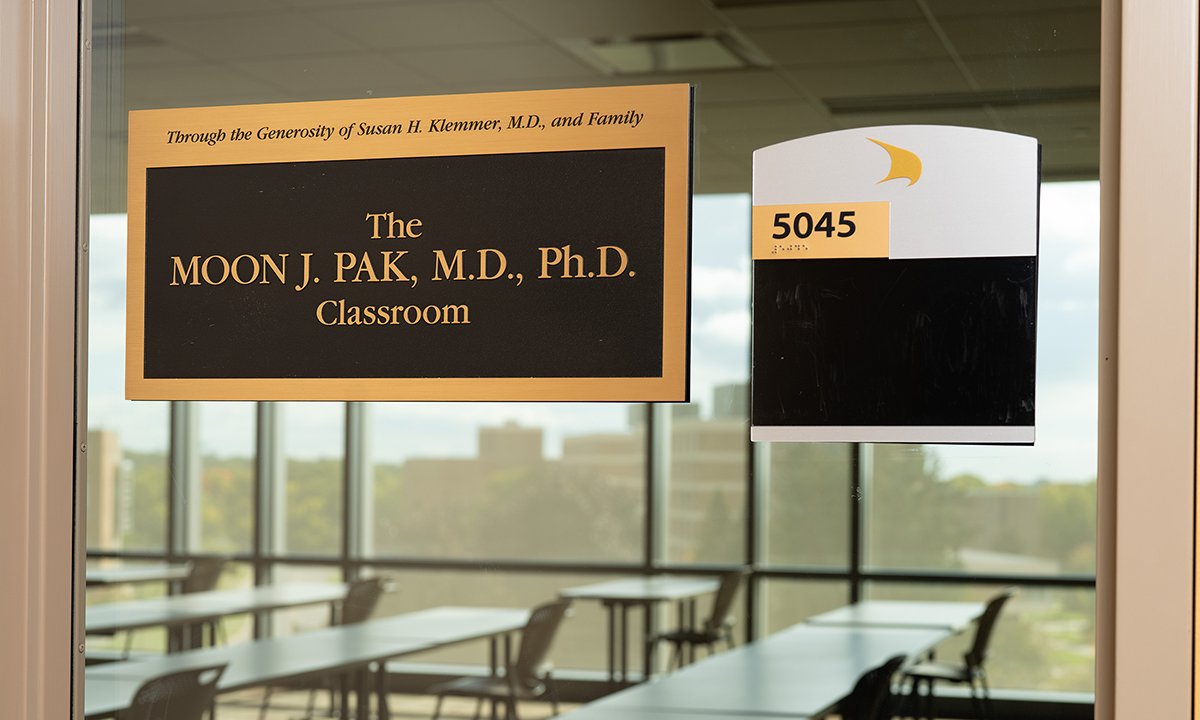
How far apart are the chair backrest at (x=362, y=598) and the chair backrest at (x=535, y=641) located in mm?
1465

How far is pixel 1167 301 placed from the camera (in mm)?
1030

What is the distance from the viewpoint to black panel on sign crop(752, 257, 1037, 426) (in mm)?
1140

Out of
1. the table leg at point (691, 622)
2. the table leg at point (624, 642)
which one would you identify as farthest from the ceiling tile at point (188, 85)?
the table leg at point (691, 622)

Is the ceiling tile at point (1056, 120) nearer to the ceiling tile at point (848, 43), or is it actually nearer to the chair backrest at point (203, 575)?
the ceiling tile at point (848, 43)

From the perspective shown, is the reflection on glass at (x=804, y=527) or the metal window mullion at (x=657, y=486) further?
the metal window mullion at (x=657, y=486)

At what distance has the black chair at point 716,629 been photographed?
7324mm

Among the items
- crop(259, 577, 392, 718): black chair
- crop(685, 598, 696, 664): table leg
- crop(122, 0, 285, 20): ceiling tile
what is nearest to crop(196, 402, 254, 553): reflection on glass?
crop(259, 577, 392, 718): black chair

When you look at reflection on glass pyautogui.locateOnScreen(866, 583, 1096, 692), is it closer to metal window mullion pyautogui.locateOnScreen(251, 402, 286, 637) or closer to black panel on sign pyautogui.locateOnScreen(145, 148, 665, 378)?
metal window mullion pyautogui.locateOnScreen(251, 402, 286, 637)

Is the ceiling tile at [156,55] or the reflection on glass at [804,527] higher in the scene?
the ceiling tile at [156,55]

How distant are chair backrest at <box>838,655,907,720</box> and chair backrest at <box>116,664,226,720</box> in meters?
1.85

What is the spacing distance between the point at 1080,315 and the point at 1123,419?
0.15 meters

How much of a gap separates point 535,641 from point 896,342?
187 inches

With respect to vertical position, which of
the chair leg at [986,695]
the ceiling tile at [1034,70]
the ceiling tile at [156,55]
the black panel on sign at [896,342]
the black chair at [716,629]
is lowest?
the black chair at [716,629]

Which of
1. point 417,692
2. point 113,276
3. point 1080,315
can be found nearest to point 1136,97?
point 1080,315
